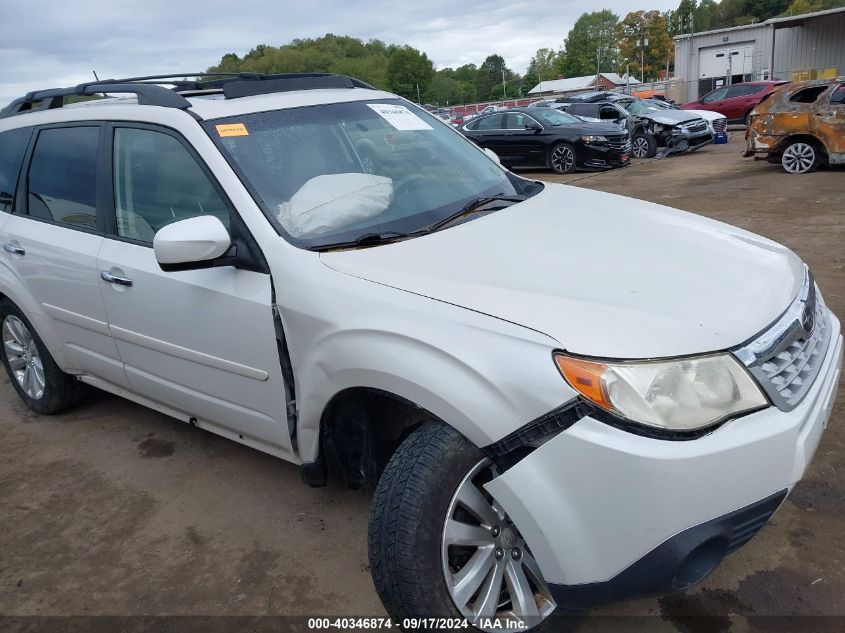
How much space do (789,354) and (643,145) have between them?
15.0 meters

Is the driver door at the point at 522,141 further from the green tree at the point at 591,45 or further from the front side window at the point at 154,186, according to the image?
the green tree at the point at 591,45

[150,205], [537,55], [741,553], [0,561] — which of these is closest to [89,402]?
[0,561]

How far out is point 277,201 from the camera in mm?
2604

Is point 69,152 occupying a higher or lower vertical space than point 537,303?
higher

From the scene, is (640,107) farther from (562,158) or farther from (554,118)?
(562,158)

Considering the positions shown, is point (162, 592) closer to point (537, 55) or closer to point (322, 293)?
point (322, 293)

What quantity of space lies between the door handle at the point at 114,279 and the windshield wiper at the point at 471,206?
1329 millimetres

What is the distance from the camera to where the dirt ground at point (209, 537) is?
2.36 m

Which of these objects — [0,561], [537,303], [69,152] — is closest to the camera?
[537,303]

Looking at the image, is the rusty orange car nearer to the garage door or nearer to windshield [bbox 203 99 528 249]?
windshield [bbox 203 99 528 249]

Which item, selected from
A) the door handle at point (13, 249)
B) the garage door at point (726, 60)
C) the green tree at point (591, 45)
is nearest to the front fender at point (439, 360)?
the door handle at point (13, 249)

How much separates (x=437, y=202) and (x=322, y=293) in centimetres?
80

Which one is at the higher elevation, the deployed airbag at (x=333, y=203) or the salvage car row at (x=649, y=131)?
the deployed airbag at (x=333, y=203)

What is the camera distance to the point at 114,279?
3002 millimetres
